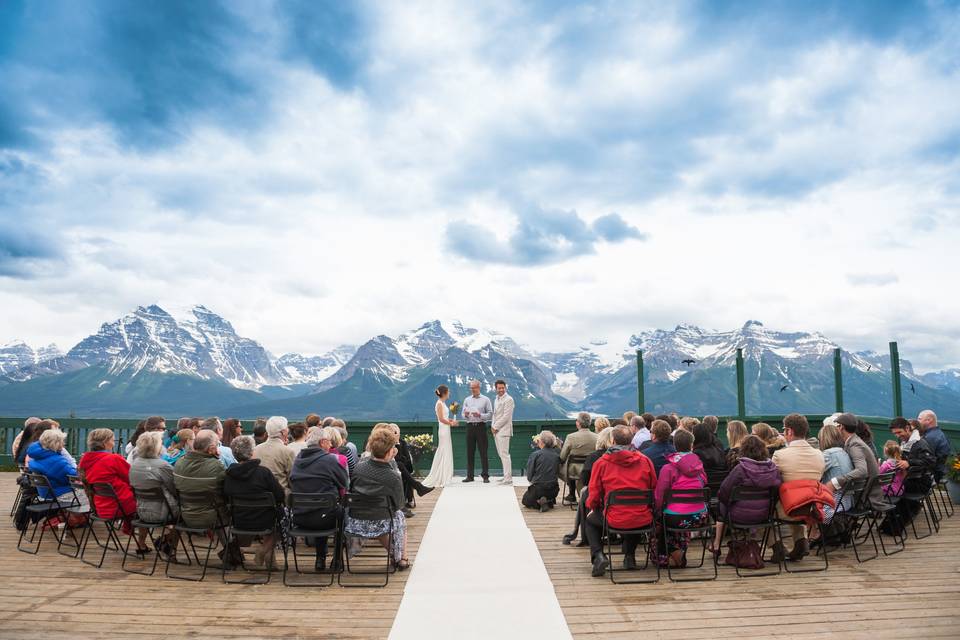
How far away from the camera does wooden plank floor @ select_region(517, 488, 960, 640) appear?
522 cm

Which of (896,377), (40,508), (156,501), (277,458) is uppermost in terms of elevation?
(896,377)

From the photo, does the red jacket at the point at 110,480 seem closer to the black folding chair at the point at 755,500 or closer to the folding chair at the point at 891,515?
the black folding chair at the point at 755,500

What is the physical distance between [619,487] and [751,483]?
1.27 m

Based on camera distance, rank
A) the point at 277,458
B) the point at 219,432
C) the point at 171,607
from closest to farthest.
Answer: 1. the point at 171,607
2. the point at 277,458
3. the point at 219,432

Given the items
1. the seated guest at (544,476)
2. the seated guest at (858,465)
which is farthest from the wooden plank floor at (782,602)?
the seated guest at (544,476)

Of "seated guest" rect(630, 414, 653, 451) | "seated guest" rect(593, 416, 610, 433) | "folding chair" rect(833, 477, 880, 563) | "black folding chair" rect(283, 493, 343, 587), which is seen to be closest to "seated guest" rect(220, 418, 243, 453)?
"black folding chair" rect(283, 493, 343, 587)

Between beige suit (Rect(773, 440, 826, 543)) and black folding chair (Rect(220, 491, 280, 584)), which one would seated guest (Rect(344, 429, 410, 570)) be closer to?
black folding chair (Rect(220, 491, 280, 584))

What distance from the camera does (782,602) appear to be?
19.1 ft

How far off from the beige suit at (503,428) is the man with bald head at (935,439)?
6360 mm

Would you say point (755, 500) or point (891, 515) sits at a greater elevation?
point (755, 500)

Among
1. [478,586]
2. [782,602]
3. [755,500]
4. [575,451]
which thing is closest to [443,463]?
[575,451]

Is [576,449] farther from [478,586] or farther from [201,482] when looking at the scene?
[201,482]

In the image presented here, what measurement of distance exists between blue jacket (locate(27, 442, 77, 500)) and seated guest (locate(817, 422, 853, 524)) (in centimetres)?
852

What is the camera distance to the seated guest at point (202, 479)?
6652mm
